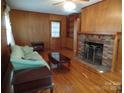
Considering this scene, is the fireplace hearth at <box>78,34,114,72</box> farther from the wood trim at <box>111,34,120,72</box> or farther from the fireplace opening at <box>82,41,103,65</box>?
the wood trim at <box>111,34,120,72</box>

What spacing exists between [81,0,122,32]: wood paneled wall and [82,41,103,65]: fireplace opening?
0.63 metres

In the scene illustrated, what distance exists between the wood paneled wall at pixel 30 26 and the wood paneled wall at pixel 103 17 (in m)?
2.83

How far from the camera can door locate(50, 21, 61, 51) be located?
7.29m

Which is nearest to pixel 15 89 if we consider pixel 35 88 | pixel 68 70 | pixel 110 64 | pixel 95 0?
pixel 35 88

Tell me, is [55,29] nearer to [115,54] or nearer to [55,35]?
[55,35]

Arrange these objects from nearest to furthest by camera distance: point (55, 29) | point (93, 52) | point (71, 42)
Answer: point (93, 52)
point (71, 42)
point (55, 29)

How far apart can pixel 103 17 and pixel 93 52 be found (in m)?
1.40

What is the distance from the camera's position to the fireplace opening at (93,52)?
405 cm

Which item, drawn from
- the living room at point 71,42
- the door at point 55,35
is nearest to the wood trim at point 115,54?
the living room at point 71,42

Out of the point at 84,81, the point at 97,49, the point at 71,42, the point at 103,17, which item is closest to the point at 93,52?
the point at 97,49

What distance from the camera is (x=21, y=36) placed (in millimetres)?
6383

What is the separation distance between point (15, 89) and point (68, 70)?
2020 millimetres

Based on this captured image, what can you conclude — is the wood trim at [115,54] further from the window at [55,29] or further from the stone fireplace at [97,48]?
the window at [55,29]

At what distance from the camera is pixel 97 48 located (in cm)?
416
